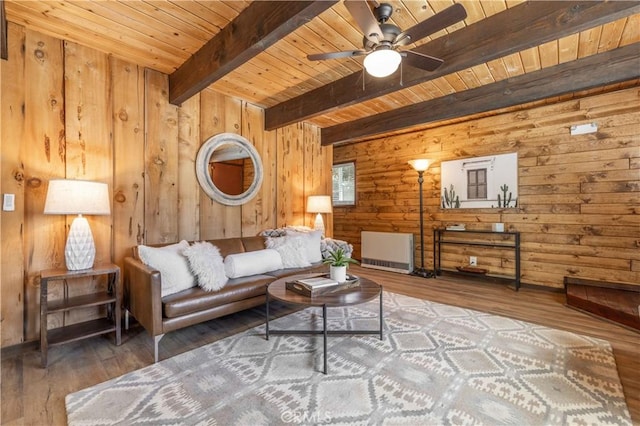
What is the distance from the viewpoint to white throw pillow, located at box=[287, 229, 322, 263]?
3574 millimetres

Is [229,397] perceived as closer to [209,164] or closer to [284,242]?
[284,242]

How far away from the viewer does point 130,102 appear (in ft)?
9.49

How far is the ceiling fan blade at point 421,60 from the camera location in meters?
2.07

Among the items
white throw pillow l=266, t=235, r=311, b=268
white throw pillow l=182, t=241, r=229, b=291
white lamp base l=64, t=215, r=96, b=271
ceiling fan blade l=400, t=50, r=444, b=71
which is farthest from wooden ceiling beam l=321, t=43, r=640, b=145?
white lamp base l=64, t=215, r=96, b=271

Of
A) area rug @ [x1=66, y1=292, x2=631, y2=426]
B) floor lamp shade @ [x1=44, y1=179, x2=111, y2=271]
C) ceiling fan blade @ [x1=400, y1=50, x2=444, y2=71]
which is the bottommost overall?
area rug @ [x1=66, y1=292, x2=631, y2=426]

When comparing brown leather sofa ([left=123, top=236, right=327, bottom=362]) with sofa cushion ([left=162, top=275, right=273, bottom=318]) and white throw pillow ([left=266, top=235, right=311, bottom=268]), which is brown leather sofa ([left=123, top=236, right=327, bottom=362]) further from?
white throw pillow ([left=266, top=235, right=311, bottom=268])

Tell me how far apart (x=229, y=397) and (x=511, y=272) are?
4246 millimetres

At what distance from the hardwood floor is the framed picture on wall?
1420 mm

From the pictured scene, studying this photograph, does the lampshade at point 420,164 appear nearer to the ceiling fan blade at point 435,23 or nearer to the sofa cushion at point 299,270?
the sofa cushion at point 299,270

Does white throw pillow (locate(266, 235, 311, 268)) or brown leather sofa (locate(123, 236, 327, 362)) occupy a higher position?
white throw pillow (locate(266, 235, 311, 268))

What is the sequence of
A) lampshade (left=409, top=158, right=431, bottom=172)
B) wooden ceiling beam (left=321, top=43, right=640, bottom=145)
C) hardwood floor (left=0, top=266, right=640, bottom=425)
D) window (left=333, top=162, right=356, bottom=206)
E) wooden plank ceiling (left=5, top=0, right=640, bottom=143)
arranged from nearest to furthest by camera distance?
hardwood floor (left=0, top=266, right=640, bottom=425), wooden plank ceiling (left=5, top=0, right=640, bottom=143), wooden ceiling beam (left=321, top=43, right=640, bottom=145), lampshade (left=409, top=158, right=431, bottom=172), window (left=333, top=162, right=356, bottom=206)

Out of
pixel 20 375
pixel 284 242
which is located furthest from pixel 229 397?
pixel 284 242

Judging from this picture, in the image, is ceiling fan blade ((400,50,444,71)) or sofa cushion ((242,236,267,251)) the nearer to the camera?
ceiling fan blade ((400,50,444,71))

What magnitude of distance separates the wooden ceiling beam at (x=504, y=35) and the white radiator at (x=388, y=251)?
9.55 ft
